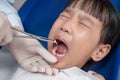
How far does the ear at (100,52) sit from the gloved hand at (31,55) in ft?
0.58

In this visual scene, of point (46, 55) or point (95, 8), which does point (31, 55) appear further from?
point (95, 8)

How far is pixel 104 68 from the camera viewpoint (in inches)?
44.6

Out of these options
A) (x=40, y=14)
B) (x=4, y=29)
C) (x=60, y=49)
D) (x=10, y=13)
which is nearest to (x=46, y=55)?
(x=60, y=49)

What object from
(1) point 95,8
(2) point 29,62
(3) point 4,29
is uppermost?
(1) point 95,8

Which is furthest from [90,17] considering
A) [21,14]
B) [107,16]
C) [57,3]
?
[21,14]

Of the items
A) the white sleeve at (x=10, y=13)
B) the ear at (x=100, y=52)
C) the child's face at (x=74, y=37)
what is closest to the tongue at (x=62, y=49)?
the child's face at (x=74, y=37)

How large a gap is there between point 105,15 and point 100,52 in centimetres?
15

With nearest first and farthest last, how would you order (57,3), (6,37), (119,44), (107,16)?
(6,37)
(107,16)
(119,44)
(57,3)

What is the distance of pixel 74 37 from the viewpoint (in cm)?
94

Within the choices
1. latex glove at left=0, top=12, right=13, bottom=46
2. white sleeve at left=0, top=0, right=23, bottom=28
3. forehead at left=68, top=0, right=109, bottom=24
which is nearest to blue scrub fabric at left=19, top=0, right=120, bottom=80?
white sleeve at left=0, top=0, right=23, bottom=28

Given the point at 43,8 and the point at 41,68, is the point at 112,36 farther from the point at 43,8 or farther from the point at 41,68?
the point at 43,8

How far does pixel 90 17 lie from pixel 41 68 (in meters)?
0.25

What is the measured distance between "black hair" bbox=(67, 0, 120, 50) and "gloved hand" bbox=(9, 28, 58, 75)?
0.21 m

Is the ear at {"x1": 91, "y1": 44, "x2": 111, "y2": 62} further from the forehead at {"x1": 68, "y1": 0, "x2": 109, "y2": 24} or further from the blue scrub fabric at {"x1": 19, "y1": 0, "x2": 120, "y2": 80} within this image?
the blue scrub fabric at {"x1": 19, "y1": 0, "x2": 120, "y2": 80}
